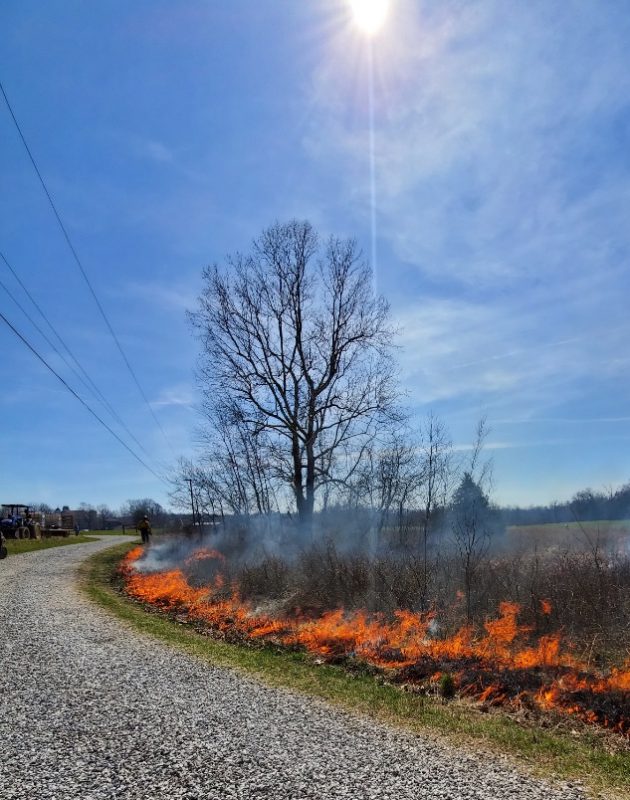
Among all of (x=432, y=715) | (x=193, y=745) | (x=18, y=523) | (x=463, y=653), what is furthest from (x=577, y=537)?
(x=18, y=523)

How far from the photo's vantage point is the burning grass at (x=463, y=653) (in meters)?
6.95

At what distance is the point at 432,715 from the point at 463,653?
231 cm

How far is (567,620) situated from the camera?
367 inches

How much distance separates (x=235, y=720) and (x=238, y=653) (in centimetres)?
353

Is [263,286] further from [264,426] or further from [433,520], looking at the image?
[433,520]

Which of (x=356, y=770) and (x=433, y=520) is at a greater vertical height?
(x=433, y=520)

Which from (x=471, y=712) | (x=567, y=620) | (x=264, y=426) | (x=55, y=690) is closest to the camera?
(x=471, y=712)

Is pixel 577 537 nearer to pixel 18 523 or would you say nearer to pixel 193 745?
pixel 193 745

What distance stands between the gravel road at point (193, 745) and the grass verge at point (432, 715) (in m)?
0.34

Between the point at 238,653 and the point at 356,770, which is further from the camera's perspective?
the point at 238,653

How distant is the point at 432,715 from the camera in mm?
6574

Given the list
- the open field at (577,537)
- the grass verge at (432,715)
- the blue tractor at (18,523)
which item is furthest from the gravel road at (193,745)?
the blue tractor at (18,523)

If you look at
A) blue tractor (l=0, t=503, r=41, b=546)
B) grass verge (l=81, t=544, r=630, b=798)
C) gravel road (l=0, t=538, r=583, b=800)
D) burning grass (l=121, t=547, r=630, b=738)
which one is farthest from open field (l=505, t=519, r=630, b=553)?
blue tractor (l=0, t=503, r=41, b=546)

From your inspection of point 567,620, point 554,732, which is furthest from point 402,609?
point 554,732
